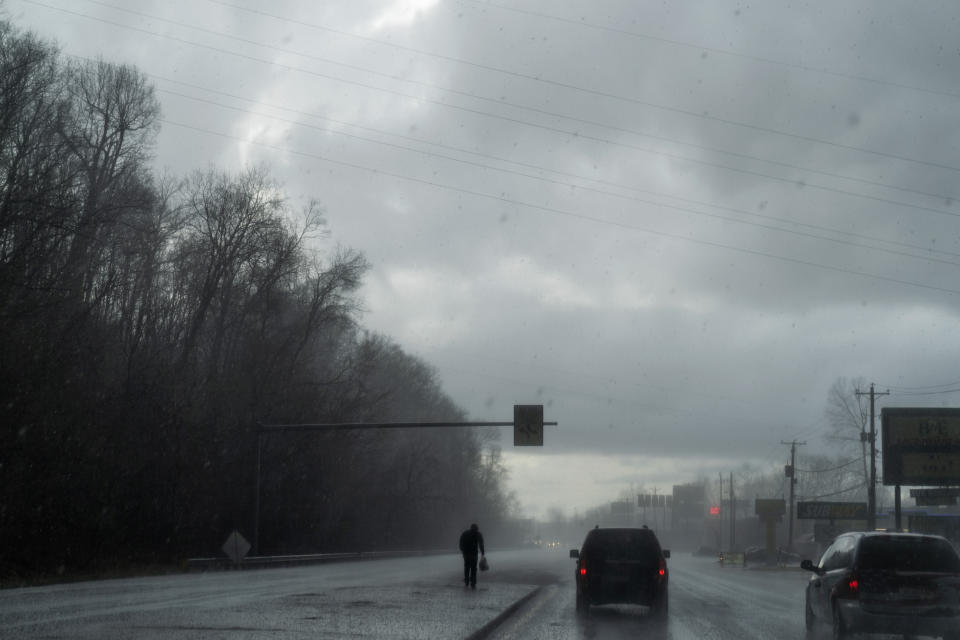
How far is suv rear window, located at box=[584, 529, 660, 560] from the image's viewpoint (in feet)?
65.2

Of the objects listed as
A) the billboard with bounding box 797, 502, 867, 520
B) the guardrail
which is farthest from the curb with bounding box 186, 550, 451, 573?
the billboard with bounding box 797, 502, 867, 520

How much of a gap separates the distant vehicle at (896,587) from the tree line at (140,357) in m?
20.5

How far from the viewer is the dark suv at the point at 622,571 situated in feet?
64.0

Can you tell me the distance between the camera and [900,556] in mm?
14453

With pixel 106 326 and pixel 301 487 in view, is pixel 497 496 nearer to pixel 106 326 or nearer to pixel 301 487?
pixel 301 487

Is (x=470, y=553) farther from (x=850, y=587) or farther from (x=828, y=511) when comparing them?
(x=828, y=511)

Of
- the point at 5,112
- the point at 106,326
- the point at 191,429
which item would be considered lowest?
the point at 191,429

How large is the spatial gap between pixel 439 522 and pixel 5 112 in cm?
7209

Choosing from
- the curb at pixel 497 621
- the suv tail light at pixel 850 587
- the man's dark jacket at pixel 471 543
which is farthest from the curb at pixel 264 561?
the suv tail light at pixel 850 587

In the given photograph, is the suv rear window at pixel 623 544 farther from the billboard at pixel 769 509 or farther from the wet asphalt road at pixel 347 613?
the billboard at pixel 769 509

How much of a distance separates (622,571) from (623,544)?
1.90 feet

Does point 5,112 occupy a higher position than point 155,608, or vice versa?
point 5,112

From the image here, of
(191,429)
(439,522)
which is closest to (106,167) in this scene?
(191,429)

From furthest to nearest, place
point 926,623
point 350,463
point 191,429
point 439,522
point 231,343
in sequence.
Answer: point 439,522
point 350,463
point 231,343
point 191,429
point 926,623
